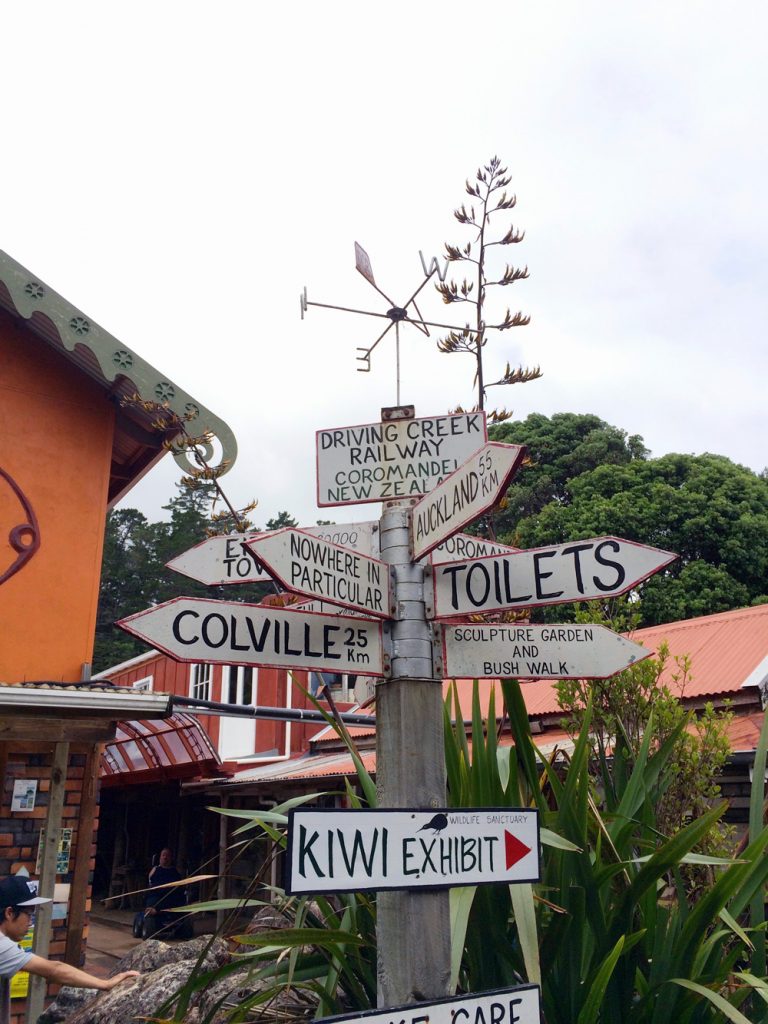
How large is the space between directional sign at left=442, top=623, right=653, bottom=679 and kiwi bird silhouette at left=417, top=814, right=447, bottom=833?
47 cm

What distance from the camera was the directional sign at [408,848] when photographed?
7.39 feet

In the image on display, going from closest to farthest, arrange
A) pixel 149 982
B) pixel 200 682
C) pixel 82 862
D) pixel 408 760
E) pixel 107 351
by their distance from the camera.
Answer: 1. pixel 408 760
2. pixel 149 982
3. pixel 82 862
4. pixel 107 351
5. pixel 200 682

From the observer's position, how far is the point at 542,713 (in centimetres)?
1076

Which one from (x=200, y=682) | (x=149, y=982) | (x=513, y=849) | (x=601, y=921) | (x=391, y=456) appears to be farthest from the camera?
(x=200, y=682)

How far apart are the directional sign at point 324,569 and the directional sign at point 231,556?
0.21 metres

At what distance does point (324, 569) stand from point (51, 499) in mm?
5776

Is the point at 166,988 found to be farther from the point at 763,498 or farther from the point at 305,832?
the point at 763,498

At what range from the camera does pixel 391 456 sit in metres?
3.19

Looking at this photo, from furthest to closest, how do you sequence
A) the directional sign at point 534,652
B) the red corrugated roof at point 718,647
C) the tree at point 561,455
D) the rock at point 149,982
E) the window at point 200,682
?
1. the tree at point 561,455
2. the window at point 200,682
3. the red corrugated roof at point 718,647
4. the rock at point 149,982
5. the directional sign at point 534,652

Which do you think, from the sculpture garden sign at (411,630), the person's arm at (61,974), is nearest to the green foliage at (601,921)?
the sculpture garden sign at (411,630)

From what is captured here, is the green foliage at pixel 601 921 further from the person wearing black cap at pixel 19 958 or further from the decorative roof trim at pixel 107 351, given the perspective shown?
the decorative roof trim at pixel 107 351

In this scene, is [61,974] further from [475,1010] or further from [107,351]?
[107,351]

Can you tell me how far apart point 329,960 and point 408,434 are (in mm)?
1821

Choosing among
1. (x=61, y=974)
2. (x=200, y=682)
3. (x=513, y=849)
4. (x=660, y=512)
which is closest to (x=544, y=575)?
(x=513, y=849)
